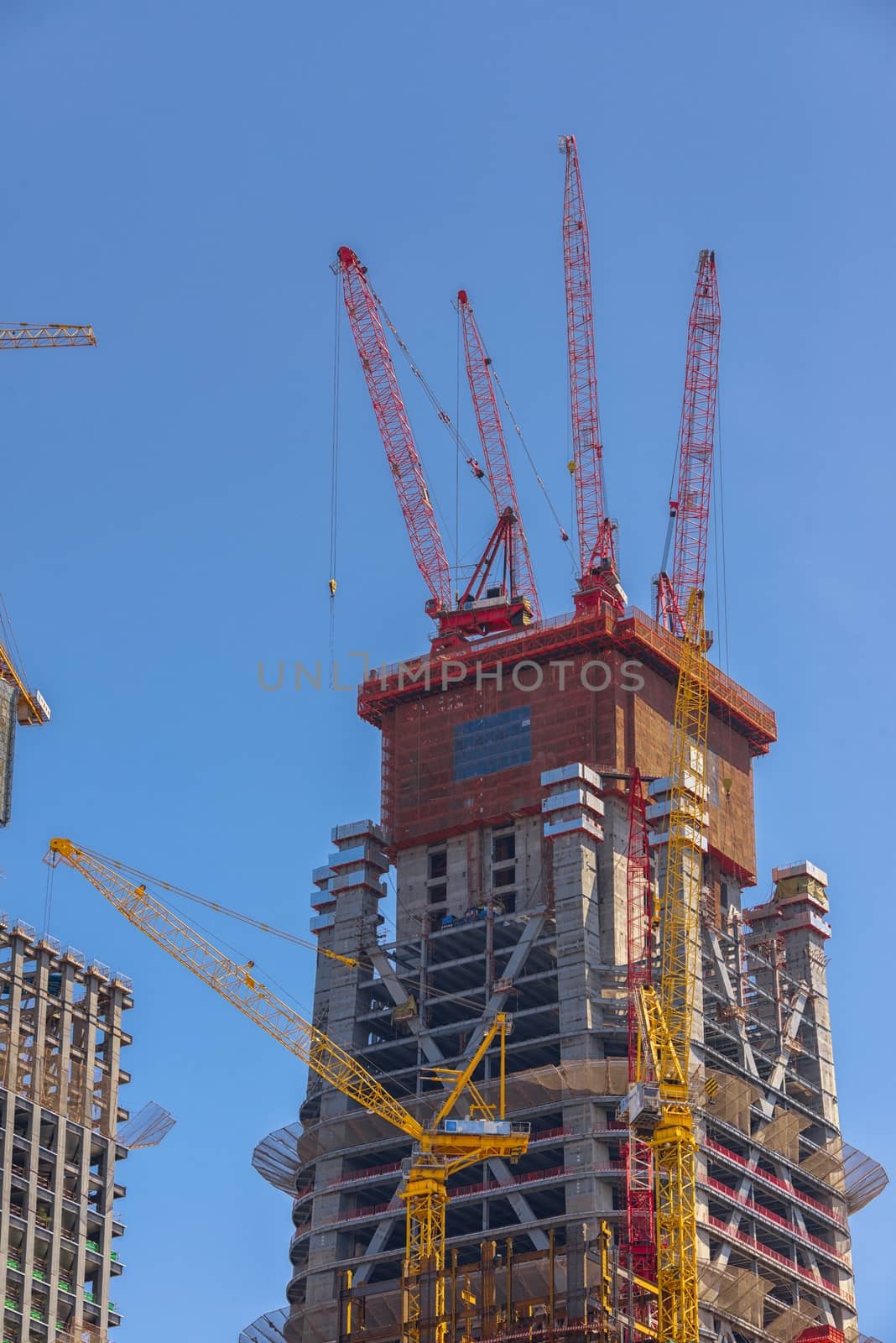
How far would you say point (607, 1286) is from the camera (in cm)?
19600

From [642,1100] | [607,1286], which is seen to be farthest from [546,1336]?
[642,1100]

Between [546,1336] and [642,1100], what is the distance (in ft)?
64.1

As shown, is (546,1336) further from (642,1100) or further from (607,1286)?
(642,1100)

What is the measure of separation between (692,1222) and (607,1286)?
821 centimetres

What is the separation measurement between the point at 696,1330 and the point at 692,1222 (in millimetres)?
8089

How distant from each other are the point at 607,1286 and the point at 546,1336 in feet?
20.5

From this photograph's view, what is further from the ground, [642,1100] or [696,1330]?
[642,1100]

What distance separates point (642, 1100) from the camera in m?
192

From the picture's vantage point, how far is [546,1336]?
651 ft

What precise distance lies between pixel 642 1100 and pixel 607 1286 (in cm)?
1412

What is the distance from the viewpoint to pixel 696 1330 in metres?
195

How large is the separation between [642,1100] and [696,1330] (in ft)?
55.7

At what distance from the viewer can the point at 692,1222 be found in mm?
199875
